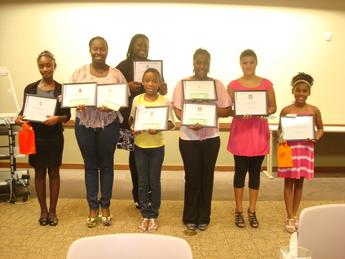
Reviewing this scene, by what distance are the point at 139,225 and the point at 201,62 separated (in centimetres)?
160

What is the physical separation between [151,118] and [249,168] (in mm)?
1012

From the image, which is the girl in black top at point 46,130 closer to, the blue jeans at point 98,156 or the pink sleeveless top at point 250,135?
the blue jeans at point 98,156

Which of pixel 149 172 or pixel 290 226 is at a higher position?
pixel 149 172

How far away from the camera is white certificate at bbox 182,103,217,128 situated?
10.8ft

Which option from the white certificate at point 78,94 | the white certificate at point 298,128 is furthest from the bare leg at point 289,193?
the white certificate at point 78,94

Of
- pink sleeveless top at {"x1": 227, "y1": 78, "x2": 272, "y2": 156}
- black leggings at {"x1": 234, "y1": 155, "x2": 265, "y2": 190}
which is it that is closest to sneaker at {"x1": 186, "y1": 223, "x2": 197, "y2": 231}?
black leggings at {"x1": 234, "y1": 155, "x2": 265, "y2": 190}

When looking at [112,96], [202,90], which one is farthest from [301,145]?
[112,96]

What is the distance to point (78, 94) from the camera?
334cm

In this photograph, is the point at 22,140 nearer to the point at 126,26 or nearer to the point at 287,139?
the point at 287,139

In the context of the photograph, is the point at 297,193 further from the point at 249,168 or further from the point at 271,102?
the point at 271,102

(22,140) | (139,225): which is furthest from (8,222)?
(139,225)

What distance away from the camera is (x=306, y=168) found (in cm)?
349

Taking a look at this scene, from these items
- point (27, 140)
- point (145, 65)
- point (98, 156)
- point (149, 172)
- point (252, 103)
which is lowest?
point (149, 172)

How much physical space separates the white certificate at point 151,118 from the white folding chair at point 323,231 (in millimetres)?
1835
